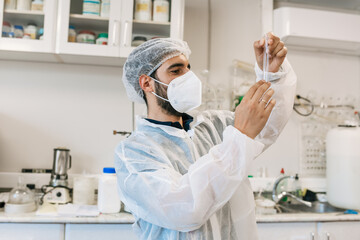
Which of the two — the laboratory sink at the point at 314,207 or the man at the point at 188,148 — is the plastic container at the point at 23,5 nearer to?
the man at the point at 188,148

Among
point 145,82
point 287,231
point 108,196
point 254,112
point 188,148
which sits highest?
point 145,82

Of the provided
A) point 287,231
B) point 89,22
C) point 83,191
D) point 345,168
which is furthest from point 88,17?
point 345,168

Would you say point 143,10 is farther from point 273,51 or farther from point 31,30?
point 273,51

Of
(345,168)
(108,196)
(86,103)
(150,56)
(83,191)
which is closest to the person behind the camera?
(150,56)

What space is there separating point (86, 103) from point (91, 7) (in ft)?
2.11

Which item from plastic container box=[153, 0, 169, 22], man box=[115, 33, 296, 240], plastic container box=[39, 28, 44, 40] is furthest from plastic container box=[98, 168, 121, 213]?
plastic container box=[153, 0, 169, 22]

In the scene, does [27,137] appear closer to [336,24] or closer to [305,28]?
[305,28]

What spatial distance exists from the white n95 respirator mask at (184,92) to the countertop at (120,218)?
82 centimetres

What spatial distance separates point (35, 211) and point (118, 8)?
1264 millimetres

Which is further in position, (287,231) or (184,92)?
(287,231)

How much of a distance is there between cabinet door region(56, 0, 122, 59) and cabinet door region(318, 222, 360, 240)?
5.15 feet

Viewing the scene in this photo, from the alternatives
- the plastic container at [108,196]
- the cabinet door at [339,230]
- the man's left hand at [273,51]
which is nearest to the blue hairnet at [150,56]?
the man's left hand at [273,51]

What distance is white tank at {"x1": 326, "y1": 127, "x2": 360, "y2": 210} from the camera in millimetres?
2180

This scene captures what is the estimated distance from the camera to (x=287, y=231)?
1.88 metres
